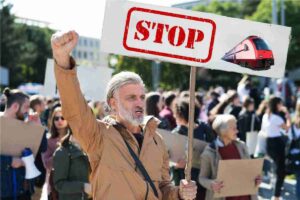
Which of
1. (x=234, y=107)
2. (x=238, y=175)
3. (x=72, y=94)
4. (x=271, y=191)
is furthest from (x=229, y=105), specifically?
(x=72, y=94)

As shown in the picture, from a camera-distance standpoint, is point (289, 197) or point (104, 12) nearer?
point (104, 12)

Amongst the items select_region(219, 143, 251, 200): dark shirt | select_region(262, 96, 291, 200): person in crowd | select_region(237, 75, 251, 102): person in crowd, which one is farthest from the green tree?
select_region(219, 143, 251, 200): dark shirt

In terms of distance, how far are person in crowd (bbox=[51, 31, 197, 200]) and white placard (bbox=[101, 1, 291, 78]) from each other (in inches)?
10.5

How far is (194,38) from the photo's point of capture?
292 centimetres

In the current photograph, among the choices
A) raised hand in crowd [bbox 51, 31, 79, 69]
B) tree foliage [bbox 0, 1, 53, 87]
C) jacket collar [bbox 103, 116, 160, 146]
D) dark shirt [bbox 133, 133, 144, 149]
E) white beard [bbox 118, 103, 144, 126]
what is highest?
tree foliage [bbox 0, 1, 53, 87]

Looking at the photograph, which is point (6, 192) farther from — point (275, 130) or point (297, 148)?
point (275, 130)

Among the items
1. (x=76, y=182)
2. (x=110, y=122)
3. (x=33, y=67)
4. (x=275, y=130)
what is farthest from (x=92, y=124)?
(x=33, y=67)

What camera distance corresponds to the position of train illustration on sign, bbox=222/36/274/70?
2965 millimetres

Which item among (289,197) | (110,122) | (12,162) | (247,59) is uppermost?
(247,59)

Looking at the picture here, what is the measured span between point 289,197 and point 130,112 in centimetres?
624

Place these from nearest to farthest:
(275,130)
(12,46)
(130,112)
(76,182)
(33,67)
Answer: (130,112)
(76,182)
(275,130)
(12,46)
(33,67)

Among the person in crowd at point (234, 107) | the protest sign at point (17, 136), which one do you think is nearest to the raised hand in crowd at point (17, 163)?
the protest sign at point (17, 136)

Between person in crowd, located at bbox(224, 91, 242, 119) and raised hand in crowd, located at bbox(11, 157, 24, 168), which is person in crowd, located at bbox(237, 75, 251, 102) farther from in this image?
raised hand in crowd, located at bbox(11, 157, 24, 168)

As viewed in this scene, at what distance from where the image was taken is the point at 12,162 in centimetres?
464
